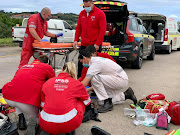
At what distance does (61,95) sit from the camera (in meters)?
3.03

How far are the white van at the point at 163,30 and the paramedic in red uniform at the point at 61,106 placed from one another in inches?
455

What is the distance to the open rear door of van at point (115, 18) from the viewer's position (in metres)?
7.21

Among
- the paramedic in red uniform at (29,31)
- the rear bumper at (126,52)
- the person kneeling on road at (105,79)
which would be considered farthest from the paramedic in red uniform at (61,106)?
the rear bumper at (126,52)

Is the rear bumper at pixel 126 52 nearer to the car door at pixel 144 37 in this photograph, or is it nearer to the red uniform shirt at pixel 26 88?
the car door at pixel 144 37

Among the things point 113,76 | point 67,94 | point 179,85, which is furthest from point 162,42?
point 67,94

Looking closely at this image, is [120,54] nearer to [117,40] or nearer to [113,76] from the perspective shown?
[117,40]

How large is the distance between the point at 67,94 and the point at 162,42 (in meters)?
11.9

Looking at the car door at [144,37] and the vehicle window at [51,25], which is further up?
the vehicle window at [51,25]

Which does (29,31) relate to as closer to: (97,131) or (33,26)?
(33,26)

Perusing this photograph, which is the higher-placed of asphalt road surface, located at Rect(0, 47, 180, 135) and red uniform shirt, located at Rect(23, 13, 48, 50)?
red uniform shirt, located at Rect(23, 13, 48, 50)

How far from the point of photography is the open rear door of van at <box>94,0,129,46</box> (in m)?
7.21

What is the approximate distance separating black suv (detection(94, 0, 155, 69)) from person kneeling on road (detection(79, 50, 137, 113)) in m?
3.19

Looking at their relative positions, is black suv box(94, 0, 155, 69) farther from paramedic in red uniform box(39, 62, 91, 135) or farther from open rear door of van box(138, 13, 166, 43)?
open rear door of van box(138, 13, 166, 43)

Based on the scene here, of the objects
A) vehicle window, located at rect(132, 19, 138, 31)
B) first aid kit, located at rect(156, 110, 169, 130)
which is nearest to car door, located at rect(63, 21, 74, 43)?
vehicle window, located at rect(132, 19, 138, 31)
